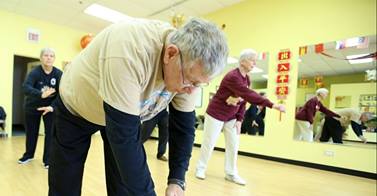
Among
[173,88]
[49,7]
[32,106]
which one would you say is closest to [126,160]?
[173,88]

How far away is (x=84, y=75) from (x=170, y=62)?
0.28 meters

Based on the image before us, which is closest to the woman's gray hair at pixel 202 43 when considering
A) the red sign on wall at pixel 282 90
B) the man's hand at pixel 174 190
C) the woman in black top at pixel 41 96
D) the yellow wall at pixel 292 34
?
the man's hand at pixel 174 190

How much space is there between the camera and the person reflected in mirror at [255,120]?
414cm

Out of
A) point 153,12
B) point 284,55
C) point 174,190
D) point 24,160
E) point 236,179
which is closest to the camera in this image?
point 174,190

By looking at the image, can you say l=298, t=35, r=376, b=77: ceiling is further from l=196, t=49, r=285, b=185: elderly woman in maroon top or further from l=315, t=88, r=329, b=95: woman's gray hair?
l=196, t=49, r=285, b=185: elderly woman in maroon top

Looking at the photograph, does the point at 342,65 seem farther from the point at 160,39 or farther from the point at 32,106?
the point at 32,106

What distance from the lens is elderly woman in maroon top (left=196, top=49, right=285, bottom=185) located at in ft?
7.63

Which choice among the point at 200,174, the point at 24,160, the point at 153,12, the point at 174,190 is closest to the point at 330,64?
the point at 200,174

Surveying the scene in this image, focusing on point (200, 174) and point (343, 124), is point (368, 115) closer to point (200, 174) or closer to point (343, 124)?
point (343, 124)

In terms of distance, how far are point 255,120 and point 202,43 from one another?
384 cm

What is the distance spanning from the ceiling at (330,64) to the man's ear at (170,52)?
11.5ft

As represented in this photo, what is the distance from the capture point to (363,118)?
3.29 metres

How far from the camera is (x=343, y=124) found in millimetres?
3412

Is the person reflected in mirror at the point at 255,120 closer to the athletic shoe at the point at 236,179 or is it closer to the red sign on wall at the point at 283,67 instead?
the red sign on wall at the point at 283,67
